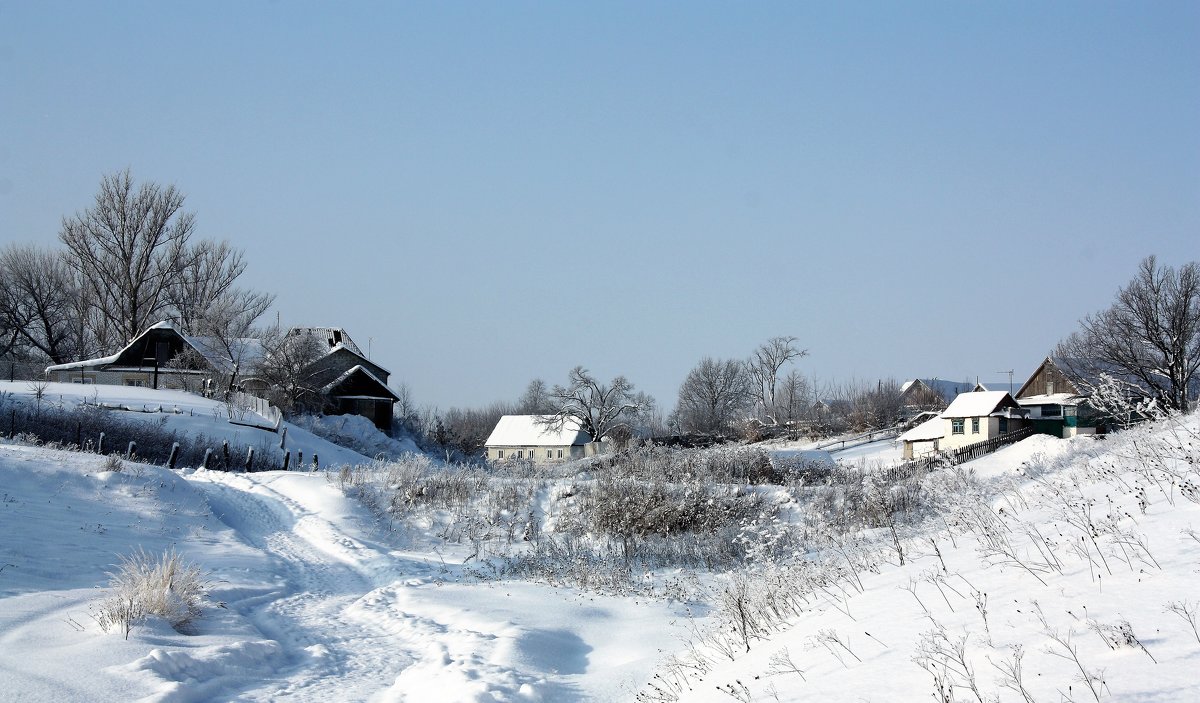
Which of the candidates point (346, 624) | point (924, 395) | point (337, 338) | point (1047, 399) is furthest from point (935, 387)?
point (346, 624)

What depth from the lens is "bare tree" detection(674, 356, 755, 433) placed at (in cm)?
10019

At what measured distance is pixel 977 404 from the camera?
180 feet

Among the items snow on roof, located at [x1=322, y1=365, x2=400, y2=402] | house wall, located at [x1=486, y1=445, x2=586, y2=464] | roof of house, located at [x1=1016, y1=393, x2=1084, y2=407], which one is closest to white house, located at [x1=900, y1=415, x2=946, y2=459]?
roof of house, located at [x1=1016, y1=393, x2=1084, y2=407]

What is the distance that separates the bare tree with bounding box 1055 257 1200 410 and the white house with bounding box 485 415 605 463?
125ft

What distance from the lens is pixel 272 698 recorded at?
739cm

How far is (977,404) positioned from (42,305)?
63.6 meters

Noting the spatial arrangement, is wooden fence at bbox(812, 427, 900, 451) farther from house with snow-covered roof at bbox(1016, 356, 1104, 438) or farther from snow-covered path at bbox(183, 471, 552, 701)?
snow-covered path at bbox(183, 471, 552, 701)

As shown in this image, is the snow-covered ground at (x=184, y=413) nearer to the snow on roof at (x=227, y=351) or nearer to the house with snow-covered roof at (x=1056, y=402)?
the snow on roof at (x=227, y=351)

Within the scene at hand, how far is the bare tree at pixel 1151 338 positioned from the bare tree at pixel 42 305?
65735 millimetres

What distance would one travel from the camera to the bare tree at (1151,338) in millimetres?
47906

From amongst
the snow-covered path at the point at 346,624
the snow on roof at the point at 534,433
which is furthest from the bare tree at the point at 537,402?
the snow-covered path at the point at 346,624

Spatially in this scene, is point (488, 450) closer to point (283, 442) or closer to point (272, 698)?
point (283, 442)

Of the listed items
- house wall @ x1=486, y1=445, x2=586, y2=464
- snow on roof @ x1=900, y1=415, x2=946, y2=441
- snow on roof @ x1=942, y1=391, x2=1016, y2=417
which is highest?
snow on roof @ x1=942, y1=391, x2=1016, y2=417

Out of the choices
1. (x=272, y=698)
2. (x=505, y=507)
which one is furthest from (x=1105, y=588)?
(x=505, y=507)
